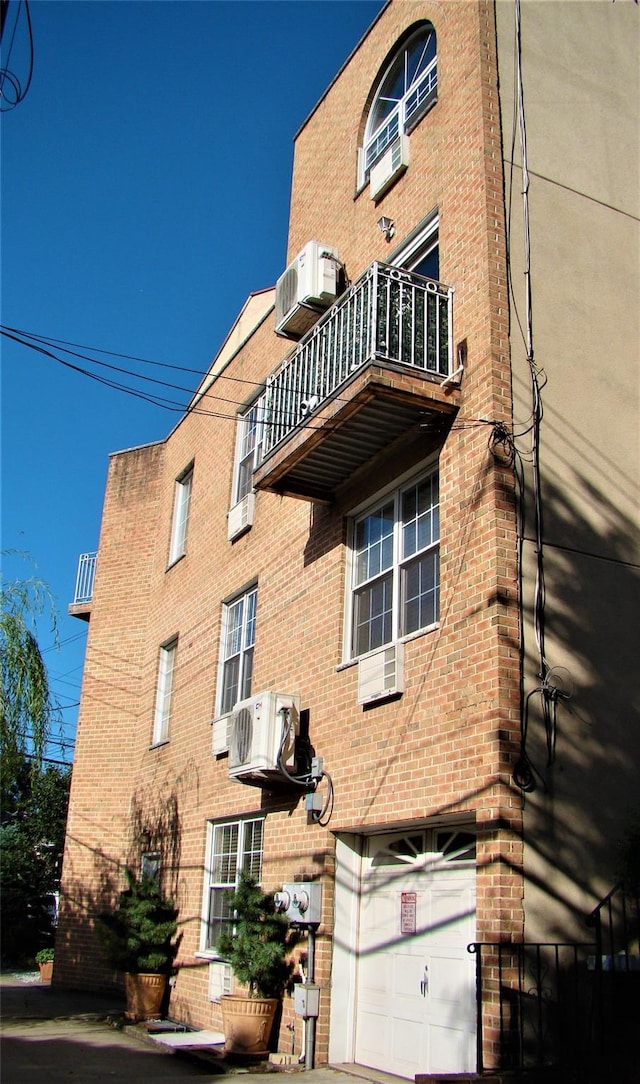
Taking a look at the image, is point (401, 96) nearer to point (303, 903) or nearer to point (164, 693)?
point (303, 903)

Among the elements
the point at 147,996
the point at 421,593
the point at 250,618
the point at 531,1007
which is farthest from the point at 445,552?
the point at 147,996

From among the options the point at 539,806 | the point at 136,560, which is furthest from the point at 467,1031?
the point at 136,560

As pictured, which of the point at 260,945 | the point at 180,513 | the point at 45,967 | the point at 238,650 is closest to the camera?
the point at 260,945

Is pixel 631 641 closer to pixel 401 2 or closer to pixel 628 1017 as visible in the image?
pixel 628 1017

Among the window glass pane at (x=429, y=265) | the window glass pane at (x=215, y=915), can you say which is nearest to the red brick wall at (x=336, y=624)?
the window glass pane at (x=215, y=915)

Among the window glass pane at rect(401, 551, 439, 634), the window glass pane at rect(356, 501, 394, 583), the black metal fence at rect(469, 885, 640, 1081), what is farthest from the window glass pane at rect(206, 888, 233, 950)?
the black metal fence at rect(469, 885, 640, 1081)

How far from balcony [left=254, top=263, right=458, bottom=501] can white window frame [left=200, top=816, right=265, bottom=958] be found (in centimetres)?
436

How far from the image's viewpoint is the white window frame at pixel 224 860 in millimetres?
12039

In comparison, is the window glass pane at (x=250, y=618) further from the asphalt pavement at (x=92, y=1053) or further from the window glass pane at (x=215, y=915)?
the asphalt pavement at (x=92, y=1053)

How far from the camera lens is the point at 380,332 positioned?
920cm

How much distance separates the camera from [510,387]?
8.75m

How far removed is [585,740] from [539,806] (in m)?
0.79

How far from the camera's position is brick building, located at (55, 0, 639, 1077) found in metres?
7.77

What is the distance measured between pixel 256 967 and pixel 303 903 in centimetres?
97
